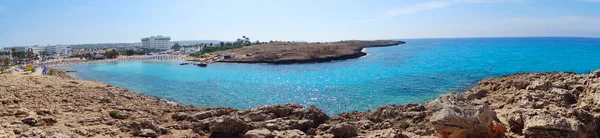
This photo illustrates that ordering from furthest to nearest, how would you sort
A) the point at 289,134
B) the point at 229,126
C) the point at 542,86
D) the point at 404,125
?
the point at 542,86 < the point at 404,125 < the point at 229,126 < the point at 289,134

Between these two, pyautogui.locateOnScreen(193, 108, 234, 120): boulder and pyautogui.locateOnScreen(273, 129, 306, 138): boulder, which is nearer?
pyautogui.locateOnScreen(273, 129, 306, 138): boulder

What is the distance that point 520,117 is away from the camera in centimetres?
1378

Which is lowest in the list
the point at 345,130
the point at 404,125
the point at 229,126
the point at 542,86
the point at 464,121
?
the point at 404,125

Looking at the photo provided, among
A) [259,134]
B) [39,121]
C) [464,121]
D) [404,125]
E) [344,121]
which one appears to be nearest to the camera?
[464,121]

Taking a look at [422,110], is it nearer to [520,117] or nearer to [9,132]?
[520,117]

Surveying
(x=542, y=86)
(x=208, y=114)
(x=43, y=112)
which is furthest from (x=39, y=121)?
(x=542, y=86)

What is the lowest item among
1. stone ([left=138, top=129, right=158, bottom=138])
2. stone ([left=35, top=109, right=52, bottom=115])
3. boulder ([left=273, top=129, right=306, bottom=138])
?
stone ([left=138, top=129, right=158, bottom=138])

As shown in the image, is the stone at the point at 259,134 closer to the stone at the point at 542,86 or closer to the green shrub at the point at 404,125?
the green shrub at the point at 404,125

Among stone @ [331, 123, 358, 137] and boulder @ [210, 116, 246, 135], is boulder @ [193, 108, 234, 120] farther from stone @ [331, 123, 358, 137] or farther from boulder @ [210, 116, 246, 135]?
stone @ [331, 123, 358, 137]

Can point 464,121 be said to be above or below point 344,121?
above

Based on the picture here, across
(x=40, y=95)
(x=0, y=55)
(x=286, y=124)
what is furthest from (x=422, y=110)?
(x=0, y=55)

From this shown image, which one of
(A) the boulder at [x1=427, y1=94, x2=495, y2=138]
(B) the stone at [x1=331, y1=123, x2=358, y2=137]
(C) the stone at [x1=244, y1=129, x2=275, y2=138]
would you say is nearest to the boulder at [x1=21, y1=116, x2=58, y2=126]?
(C) the stone at [x1=244, y1=129, x2=275, y2=138]

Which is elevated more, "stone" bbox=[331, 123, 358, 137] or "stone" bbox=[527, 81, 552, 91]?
"stone" bbox=[527, 81, 552, 91]

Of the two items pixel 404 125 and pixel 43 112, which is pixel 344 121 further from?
pixel 43 112
